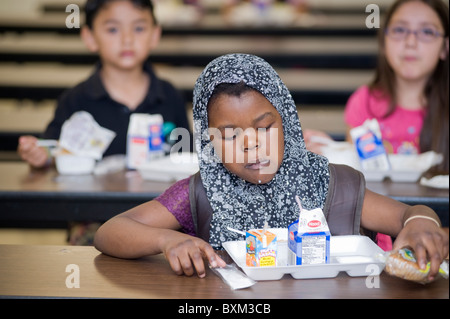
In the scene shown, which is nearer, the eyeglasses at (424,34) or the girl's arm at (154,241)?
the girl's arm at (154,241)

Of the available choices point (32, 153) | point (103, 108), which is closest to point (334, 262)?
point (32, 153)

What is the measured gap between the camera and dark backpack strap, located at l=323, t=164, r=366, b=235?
5.61 feet

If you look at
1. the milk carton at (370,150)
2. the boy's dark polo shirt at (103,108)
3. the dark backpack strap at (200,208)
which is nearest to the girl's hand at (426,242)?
the dark backpack strap at (200,208)

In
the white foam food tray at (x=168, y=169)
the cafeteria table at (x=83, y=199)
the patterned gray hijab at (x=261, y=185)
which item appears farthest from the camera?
the white foam food tray at (x=168, y=169)

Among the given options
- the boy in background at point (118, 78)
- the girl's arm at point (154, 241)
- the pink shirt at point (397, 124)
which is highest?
the boy in background at point (118, 78)

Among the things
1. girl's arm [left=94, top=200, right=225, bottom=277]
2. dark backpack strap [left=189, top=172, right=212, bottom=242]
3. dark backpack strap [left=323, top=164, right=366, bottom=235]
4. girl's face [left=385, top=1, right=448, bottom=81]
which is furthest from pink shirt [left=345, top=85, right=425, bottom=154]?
girl's arm [left=94, top=200, right=225, bottom=277]

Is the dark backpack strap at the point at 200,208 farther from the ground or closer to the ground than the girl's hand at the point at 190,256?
farther from the ground

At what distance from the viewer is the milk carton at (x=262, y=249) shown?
1.45 metres

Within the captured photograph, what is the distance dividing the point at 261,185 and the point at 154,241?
344mm

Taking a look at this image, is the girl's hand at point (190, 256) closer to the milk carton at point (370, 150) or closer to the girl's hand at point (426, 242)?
the girl's hand at point (426, 242)

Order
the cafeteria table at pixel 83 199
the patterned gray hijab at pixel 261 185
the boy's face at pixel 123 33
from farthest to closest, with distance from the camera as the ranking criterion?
the boy's face at pixel 123 33, the cafeteria table at pixel 83 199, the patterned gray hijab at pixel 261 185

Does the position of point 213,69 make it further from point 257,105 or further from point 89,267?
point 89,267

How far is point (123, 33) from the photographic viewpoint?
3.22m

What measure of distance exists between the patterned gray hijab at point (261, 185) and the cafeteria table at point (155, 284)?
0.18m
